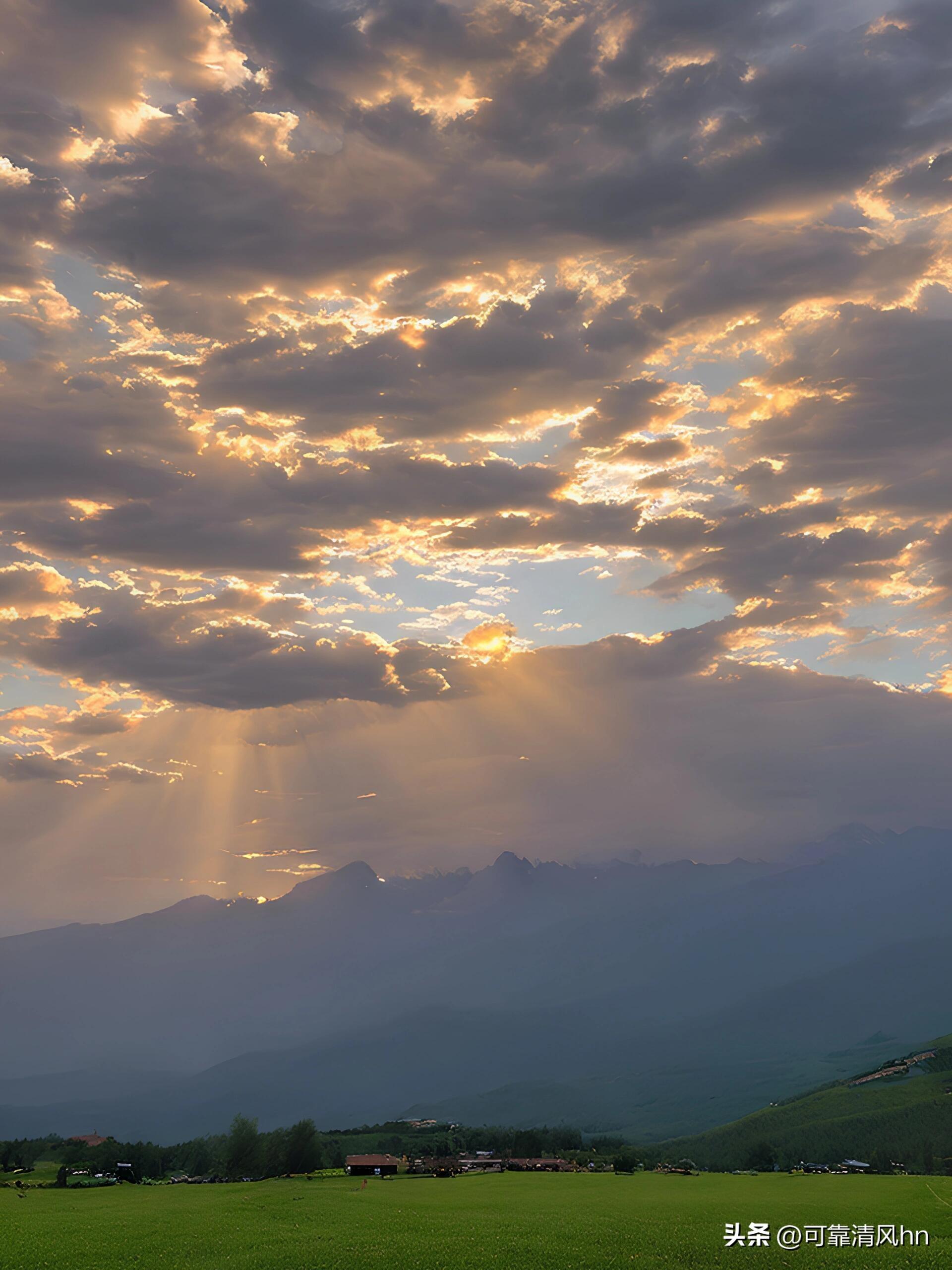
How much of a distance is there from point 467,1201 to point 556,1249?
2925 cm

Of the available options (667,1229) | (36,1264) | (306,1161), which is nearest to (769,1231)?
(667,1229)

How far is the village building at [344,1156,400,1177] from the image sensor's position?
138 m

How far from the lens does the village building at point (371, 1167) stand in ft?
452

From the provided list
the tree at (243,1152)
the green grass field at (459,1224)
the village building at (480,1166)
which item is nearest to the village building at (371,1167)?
the village building at (480,1166)

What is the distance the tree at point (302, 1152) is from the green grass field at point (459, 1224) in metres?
78.9

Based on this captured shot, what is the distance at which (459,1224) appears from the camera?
68875mm

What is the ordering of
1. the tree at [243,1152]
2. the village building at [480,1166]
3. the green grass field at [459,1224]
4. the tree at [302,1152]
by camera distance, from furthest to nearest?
1. the tree at [302,1152]
2. the tree at [243,1152]
3. the village building at [480,1166]
4. the green grass field at [459,1224]

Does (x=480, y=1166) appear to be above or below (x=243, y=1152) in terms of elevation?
below

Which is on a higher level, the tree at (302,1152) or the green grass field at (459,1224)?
the green grass field at (459,1224)

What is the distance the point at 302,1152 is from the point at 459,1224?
122 m
